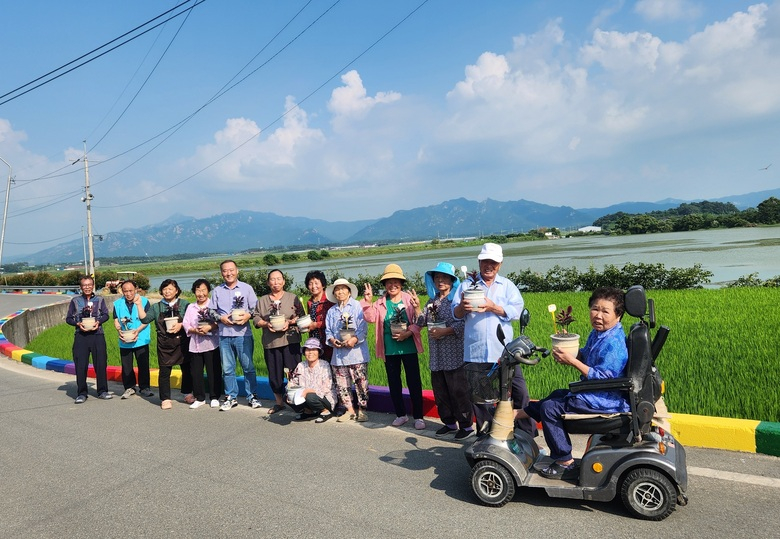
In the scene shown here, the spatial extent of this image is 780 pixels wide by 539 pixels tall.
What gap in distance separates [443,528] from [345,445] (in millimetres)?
1808

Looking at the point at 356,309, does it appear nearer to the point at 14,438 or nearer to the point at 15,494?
the point at 15,494

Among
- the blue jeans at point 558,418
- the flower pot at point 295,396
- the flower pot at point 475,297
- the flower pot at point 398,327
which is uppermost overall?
the flower pot at point 475,297

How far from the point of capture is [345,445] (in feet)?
15.8

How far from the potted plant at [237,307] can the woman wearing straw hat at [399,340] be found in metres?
1.70

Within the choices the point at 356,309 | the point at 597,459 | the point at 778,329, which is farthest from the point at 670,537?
the point at 778,329

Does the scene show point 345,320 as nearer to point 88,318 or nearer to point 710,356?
point 88,318

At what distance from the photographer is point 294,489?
3.87 meters

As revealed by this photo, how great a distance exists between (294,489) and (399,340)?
5.84 feet

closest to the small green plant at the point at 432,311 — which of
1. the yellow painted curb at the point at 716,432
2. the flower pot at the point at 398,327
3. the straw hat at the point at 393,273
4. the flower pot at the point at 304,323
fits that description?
the flower pot at the point at 398,327

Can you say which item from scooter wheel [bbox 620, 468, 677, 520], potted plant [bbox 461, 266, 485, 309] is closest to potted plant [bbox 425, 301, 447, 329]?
potted plant [bbox 461, 266, 485, 309]

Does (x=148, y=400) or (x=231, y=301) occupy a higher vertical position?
(x=231, y=301)

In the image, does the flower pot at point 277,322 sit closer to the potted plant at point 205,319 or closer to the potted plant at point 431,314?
the potted plant at point 205,319

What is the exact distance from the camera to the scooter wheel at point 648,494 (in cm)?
302

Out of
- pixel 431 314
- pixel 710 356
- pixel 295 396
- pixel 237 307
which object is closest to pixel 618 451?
pixel 431 314
